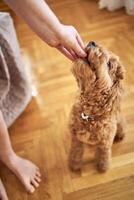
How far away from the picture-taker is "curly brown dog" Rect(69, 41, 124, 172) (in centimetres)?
89

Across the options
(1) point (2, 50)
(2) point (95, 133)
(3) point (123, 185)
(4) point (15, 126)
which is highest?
(1) point (2, 50)

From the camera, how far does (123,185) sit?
44.8 inches

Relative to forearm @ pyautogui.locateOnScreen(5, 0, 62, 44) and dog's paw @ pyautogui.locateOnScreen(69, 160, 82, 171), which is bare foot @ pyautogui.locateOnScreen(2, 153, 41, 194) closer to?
dog's paw @ pyautogui.locateOnScreen(69, 160, 82, 171)

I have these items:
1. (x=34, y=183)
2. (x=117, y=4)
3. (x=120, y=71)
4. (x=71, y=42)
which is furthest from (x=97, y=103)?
(x=117, y=4)

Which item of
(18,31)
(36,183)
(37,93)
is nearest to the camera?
(36,183)

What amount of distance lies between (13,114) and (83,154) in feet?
1.28

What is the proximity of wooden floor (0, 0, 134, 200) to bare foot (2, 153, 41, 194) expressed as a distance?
0.08ft

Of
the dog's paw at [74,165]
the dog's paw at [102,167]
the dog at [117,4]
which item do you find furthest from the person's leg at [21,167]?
the dog at [117,4]

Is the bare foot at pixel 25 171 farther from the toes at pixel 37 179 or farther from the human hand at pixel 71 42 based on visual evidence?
the human hand at pixel 71 42

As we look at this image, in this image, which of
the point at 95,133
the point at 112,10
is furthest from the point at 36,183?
the point at 112,10

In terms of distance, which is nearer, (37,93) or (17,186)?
(17,186)

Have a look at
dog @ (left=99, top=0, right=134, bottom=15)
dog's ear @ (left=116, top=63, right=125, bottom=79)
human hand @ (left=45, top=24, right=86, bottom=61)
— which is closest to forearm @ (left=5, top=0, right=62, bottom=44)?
human hand @ (left=45, top=24, right=86, bottom=61)

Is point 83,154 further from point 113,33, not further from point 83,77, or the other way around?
point 113,33

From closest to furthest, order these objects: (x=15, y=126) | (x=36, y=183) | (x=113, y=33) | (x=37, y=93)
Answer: (x=36, y=183) → (x=15, y=126) → (x=37, y=93) → (x=113, y=33)
